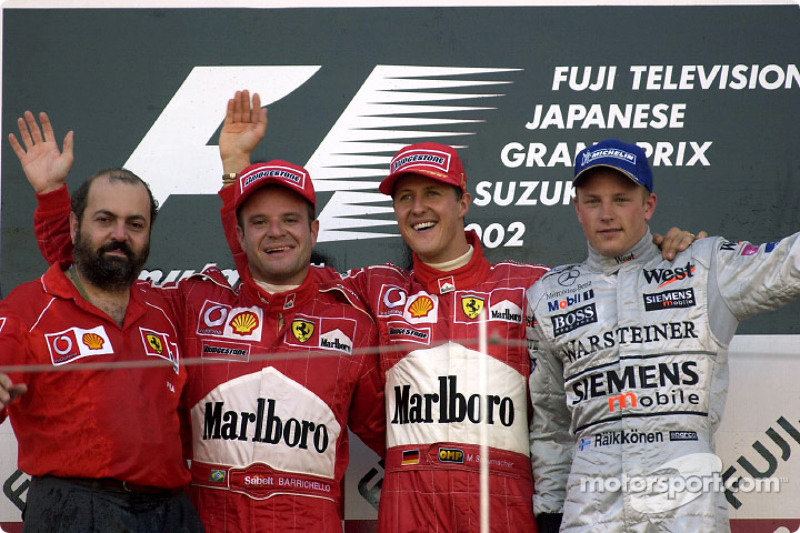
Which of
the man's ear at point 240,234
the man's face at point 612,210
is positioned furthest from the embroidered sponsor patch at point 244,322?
the man's face at point 612,210

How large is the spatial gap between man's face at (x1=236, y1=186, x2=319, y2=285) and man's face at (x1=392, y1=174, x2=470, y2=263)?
0.36 m

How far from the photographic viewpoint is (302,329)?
3535 mm

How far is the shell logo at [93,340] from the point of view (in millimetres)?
3160

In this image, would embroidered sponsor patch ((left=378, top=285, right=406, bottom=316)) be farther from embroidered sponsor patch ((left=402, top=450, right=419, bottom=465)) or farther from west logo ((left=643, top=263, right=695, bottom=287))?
west logo ((left=643, top=263, right=695, bottom=287))

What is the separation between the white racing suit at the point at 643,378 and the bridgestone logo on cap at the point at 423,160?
62 cm

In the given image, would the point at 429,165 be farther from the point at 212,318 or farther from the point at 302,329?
the point at 212,318

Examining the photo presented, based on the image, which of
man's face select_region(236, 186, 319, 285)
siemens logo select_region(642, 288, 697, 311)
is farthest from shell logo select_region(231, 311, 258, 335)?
siemens logo select_region(642, 288, 697, 311)

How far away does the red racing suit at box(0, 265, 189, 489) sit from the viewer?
3.03 metres

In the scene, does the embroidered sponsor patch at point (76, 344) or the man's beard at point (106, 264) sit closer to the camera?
the embroidered sponsor patch at point (76, 344)

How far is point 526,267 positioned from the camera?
12.1ft

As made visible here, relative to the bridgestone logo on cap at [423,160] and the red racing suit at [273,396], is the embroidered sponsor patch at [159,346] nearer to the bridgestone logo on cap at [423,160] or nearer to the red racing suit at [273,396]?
the red racing suit at [273,396]

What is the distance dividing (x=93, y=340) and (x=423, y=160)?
1.31 metres

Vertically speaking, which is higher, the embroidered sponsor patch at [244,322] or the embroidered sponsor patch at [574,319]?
the embroidered sponsor patch at [244,322]

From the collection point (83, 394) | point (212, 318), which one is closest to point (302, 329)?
point (212, 318)
